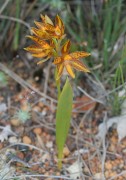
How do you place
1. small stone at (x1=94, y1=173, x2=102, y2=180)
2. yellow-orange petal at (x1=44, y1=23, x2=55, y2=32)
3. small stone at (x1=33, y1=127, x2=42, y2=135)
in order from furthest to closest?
1. small stone at (x1=33, y1=127, x2=42, y2=135)
2. small stone at (x1=94, y1=173, x2=102, y2=180)
3. yellow-orange petal at (x1=44, y1=23, x2=55, y2=32)

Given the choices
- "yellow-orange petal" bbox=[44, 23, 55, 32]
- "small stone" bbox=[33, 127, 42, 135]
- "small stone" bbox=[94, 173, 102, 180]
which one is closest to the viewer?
"yellow-orange petal" bbox=[44, 23, 55, 32]

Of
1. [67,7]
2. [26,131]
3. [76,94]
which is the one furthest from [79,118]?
[67,7]

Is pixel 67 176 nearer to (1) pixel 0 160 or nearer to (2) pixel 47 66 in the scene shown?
(1) pixel 0 160

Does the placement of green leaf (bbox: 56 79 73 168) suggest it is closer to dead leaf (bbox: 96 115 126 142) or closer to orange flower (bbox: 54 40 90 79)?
orange flower (bbox: 54 40 90 79)

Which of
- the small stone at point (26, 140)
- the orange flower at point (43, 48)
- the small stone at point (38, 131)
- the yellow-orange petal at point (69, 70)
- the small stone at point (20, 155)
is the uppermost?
the orange flower at point (43, 48)

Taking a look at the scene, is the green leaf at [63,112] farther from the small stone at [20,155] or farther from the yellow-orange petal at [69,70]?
the small stone at [20,155]

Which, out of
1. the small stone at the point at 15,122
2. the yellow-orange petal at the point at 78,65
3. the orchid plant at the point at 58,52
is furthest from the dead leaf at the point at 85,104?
the yellow-orange petal at the point at 78,65

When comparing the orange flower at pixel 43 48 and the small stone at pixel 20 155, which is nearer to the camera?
the orange flower at pixel 43 48

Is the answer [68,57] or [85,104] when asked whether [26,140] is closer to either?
[85,104]

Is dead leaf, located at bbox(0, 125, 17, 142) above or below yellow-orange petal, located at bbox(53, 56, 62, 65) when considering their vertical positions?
below

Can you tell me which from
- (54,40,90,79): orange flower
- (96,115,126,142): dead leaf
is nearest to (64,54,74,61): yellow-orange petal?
(54,40,90,79): orange flower

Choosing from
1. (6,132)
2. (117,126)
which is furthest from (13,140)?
(117,126)
